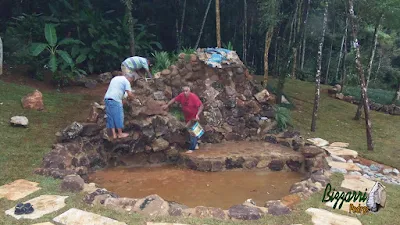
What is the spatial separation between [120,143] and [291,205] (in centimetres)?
364

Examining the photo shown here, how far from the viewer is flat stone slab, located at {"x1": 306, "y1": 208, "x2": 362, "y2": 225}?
4523 millimetres

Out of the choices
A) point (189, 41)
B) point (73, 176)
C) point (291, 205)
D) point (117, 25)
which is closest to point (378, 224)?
point (291, 205)

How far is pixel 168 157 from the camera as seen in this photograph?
7.74 m

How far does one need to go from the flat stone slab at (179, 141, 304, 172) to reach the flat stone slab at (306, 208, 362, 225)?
2613 millimetres

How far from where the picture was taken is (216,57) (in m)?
8.47

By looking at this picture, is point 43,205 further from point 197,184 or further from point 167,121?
point 167,121

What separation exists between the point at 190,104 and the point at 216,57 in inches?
58.6

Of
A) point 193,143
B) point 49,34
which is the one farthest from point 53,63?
point 193,143

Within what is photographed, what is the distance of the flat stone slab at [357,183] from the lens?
19.0ft

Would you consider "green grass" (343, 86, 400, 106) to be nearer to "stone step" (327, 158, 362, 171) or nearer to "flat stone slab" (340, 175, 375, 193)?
"stone step" (327, 158, 362, 171)

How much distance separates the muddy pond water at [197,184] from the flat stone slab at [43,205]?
4.30ft

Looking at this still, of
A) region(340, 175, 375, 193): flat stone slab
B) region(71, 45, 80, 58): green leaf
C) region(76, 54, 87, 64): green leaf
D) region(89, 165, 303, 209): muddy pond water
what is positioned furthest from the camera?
region(71, 45, 80, 58): green leaf

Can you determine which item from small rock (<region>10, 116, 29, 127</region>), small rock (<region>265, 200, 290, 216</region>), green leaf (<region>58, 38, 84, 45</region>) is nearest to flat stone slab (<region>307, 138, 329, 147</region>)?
small rock (<region>265, 200, 290, 216</region>)

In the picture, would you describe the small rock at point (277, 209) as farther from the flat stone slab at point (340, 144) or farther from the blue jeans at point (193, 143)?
the flat stone slab at point (340, 144)
